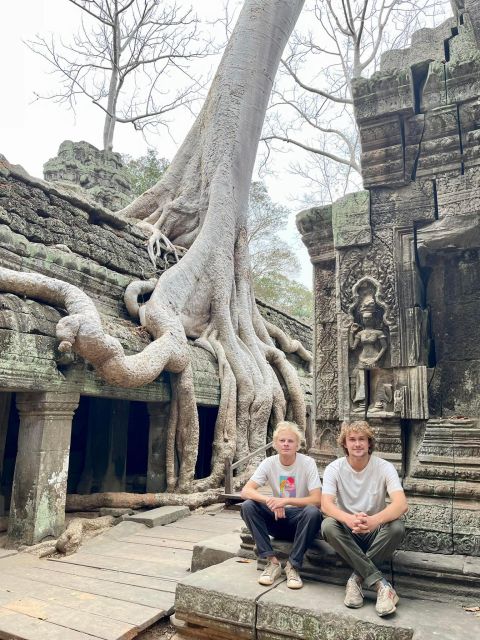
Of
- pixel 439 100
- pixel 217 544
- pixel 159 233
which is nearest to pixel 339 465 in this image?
pixel 217 544

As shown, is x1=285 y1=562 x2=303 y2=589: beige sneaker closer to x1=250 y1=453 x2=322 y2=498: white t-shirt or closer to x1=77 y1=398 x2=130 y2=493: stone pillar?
x1=250 y1=453 x2=322 y2=498: white t-shirt

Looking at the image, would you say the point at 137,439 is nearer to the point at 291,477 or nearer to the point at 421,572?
the point at 291,477

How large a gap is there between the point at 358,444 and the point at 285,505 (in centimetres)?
50

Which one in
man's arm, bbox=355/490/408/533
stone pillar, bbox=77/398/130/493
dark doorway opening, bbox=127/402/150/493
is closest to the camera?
man's arm, bbox=355/490/408/533

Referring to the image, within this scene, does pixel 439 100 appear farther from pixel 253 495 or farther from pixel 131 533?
pixel 131 533

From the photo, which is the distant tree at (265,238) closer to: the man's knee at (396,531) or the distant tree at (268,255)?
the distant tree at (268,255)

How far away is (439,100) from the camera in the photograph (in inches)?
129

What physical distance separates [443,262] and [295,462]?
5.33 feet

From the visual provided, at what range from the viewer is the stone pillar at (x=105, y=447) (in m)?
6.29

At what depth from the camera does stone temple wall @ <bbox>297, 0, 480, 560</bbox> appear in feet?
10.1

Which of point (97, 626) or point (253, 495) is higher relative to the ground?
point (253, 495)

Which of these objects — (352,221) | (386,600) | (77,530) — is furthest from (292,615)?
(77,530)

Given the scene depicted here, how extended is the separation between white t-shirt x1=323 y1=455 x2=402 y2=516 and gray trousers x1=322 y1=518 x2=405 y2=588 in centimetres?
13

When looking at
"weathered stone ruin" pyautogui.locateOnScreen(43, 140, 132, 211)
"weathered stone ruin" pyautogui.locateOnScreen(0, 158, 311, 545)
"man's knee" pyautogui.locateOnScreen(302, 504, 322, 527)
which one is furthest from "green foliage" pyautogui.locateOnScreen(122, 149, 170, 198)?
"man's knee" pyautogui.locateOnScreen(302, 504, 322, 527)
